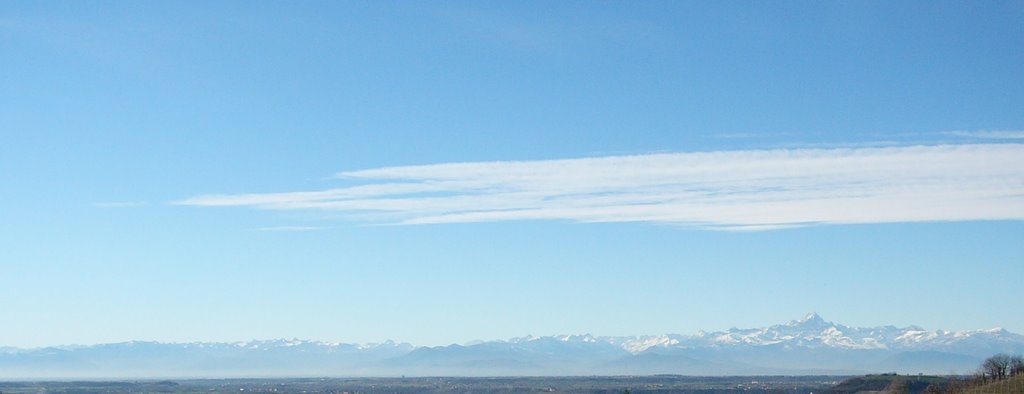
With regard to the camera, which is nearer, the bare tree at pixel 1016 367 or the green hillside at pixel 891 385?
the bare tree at pixel 1016 367

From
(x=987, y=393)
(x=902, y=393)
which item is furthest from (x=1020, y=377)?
(x=902, y=393)

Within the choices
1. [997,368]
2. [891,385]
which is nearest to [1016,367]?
[997,368]

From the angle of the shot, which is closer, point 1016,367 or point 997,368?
point 997,368

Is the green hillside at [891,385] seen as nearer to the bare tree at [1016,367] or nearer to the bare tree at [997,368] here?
the bare tree at [997,368]

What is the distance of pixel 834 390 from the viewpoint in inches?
7131

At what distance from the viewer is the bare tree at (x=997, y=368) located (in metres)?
140

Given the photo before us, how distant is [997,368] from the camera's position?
14838 centimetres

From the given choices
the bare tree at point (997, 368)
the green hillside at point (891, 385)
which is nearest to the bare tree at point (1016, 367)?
the bare tree at point (997, 368)

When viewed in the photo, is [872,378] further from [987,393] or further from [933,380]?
[987,393]

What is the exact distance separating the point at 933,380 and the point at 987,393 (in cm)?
6250

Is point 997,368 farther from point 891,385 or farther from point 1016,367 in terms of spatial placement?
point 891,385

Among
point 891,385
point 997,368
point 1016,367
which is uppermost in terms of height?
point 1016,367

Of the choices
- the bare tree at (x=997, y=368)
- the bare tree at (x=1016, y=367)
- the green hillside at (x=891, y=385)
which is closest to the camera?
the bare tree at (x=1016, y=367)

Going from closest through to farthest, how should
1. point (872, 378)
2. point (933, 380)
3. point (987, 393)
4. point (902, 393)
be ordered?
point (987, 393)
point (902, 393)
point (933, 380)
point (872, 378)
